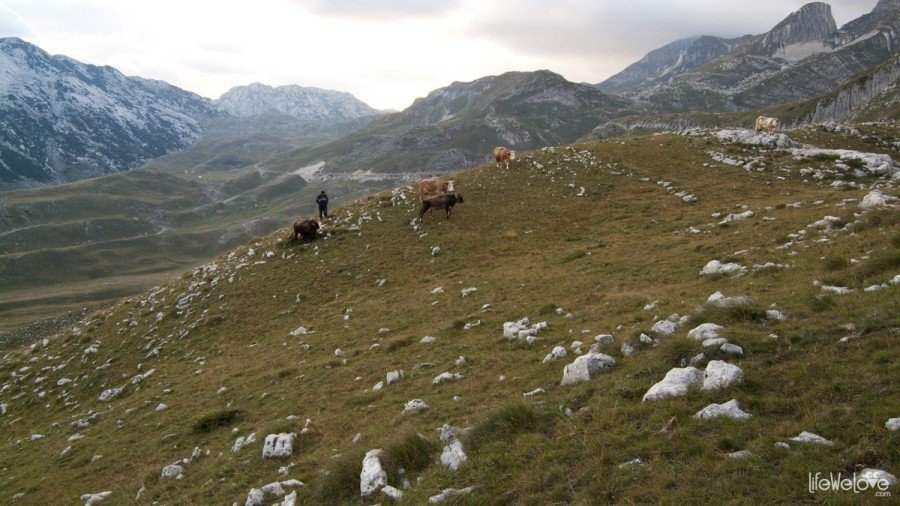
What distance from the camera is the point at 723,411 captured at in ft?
22.7

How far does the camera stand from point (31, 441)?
738 inches

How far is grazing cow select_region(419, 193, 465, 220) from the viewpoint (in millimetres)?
31875

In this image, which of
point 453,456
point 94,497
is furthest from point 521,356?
point 94,497

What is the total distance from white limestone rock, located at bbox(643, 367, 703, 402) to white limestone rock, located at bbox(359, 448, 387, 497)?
492cm

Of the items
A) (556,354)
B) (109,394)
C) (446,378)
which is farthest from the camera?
A: (109,394)

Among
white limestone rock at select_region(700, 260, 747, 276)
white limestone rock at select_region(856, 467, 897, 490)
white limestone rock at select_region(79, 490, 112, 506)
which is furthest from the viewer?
white limestone rock at select_region(700, 260, 747, 276)

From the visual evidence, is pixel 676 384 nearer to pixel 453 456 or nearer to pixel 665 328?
pixel 665 328

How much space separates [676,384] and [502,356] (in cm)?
562

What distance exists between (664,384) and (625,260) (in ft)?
41.7

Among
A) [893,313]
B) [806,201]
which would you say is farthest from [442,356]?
[806,201]

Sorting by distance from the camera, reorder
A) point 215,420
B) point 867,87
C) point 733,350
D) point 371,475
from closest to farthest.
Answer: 1. point 371,475
2. point 733,350
3. point 215,420
4. point 867,87

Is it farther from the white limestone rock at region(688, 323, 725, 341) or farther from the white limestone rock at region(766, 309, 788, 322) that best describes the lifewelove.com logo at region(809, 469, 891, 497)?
the white limestone rock at region(766, 309, 788, 322)

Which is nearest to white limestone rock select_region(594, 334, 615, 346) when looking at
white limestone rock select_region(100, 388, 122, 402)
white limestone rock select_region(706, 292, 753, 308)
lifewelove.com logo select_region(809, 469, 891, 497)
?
white limestone rock select_region(706, 292, 753, 308)

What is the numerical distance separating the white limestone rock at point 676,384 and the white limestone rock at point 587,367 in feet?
5.24
